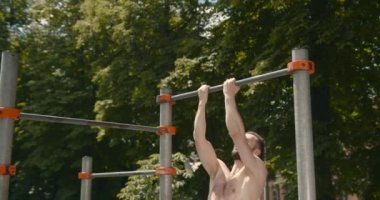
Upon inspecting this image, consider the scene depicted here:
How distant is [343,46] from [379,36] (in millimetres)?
1598

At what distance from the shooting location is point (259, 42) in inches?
561

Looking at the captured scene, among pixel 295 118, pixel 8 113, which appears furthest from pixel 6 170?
pixel 295 118

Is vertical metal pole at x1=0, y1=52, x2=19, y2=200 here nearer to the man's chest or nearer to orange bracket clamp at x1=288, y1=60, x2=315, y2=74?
the man's chest

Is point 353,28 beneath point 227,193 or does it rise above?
above

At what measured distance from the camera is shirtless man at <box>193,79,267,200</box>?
3.57m

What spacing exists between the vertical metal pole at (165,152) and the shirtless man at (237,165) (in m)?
1.63

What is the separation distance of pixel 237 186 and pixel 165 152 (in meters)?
2.04

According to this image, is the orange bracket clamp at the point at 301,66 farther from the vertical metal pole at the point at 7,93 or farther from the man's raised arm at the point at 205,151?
the vertical metal pole at the point at 7,93

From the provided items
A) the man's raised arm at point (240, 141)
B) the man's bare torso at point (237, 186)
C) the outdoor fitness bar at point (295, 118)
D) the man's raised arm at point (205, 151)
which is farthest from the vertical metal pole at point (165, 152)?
the man's raised arm at point (240, 141)

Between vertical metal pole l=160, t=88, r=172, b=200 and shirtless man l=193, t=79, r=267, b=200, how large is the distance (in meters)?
1.63

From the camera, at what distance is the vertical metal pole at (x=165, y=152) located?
5.50m

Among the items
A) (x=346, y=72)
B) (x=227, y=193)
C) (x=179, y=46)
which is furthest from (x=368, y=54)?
(x=227, y=193)

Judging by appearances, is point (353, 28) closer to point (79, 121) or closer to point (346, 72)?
point (346, 72)

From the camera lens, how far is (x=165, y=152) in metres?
5.58
